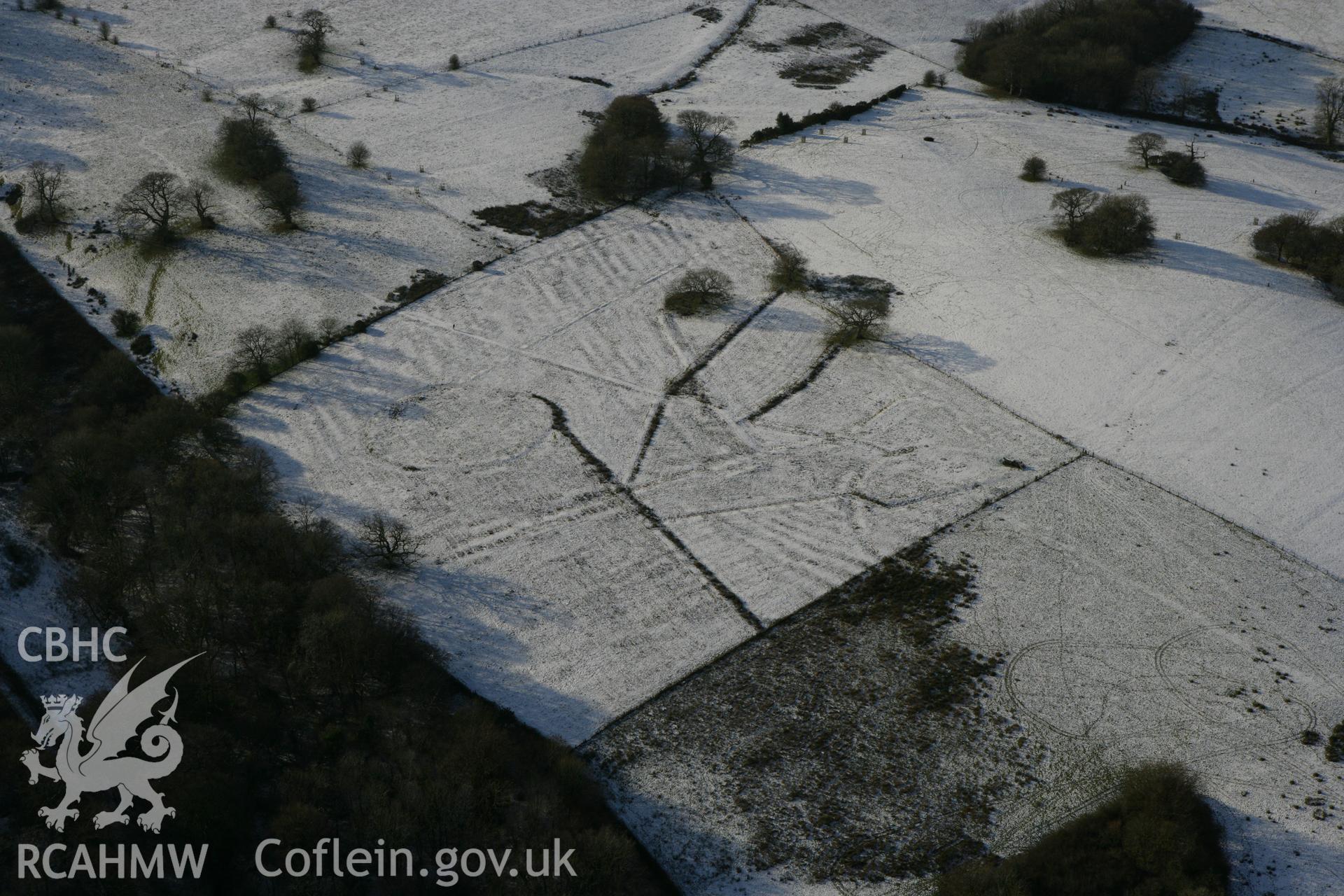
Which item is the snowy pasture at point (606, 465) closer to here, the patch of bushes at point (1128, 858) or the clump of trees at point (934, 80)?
the patch of bushes at point (1128, 858)

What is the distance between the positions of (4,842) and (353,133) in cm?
5895

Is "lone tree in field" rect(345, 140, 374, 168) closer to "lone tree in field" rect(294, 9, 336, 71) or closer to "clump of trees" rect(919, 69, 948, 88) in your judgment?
"lone tree in field" rect(294, 9, 336, 71)

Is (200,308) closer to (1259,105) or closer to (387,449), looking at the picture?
(387,449)

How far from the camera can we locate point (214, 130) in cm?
7562

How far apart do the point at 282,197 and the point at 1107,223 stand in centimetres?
5067

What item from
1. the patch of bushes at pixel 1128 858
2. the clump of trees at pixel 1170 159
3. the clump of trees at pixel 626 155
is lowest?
the patch of bushes at pixel 1128 858

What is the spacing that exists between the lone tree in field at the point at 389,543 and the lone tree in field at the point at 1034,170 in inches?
1985

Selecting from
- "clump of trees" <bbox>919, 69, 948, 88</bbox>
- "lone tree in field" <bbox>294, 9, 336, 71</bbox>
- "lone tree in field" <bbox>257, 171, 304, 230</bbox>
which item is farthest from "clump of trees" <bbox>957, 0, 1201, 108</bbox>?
"lone tree in field" <bbox>257, 171, 304, 230</bbox>

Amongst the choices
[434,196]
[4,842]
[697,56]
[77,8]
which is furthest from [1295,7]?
[4,842]

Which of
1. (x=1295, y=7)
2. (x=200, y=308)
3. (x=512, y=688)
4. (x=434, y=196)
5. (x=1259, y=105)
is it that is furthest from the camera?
(x=1295, y=7)

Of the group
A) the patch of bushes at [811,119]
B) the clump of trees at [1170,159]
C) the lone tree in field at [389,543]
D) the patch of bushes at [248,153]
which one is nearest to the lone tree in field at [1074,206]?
the clump of trees at [1170,159]

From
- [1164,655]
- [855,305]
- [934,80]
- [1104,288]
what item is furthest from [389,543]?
[934,80]

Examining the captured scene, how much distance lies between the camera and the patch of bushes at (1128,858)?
30875 millimetres

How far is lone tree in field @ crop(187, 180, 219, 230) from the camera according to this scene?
2547 inches
